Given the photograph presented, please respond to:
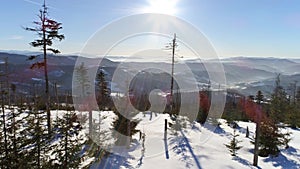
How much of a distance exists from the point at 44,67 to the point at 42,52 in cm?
100

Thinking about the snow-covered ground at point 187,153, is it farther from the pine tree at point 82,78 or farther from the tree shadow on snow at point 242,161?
the pine tree at point 82,78

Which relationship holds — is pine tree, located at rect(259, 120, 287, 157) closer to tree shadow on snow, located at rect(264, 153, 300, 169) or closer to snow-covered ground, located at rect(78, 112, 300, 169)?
tree shadow on snow, located at rect(264, 153, 300, 169)

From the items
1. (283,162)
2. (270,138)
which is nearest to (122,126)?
(270,138)

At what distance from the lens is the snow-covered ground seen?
15.4 meters

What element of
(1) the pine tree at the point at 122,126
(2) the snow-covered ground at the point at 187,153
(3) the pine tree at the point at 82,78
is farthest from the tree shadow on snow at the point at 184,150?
(3) the pine tree at the point at 82,78

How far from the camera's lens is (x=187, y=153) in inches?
698

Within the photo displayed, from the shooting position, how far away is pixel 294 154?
21.8 metres

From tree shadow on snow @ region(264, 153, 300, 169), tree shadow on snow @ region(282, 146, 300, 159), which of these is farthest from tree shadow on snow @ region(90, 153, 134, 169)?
tree shadow on snow @ region(282, 146, 300, 159)

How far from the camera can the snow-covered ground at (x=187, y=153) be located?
1543 centimetres

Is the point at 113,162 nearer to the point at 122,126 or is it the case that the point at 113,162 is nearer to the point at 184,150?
the point at 122,126

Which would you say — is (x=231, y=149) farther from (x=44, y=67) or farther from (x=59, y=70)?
(x=59, y=70)

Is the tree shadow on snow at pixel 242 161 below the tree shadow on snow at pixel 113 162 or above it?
below

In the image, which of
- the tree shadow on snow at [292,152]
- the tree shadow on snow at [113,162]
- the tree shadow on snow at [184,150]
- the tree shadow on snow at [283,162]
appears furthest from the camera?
the tree shadow on snow at [292,152]

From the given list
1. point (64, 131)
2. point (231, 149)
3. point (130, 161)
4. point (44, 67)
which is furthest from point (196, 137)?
point (64, 131)
